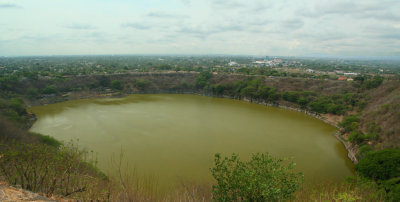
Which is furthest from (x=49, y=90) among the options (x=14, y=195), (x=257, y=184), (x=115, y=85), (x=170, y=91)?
(x=257, y=184)

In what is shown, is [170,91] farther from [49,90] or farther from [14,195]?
[14,195]

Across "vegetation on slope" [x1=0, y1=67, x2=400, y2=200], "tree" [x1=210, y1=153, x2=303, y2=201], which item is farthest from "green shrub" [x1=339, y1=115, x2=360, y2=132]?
"tree" [x1=210, y1=153, x2=303, y2=201]

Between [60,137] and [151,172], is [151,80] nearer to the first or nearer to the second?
[60,137]

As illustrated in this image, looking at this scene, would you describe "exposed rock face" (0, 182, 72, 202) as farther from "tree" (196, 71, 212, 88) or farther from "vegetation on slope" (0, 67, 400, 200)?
"tree" (196, 71, 212, 88)

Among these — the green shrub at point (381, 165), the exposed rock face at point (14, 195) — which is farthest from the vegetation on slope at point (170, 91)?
the exposed rock face at point (14, 195)

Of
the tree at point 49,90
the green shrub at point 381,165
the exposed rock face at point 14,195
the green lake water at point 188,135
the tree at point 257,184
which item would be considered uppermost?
the exposed rock face at point 14,195

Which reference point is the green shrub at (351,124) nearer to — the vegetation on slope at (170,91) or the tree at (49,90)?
the vegetation on slope at (170,91)
